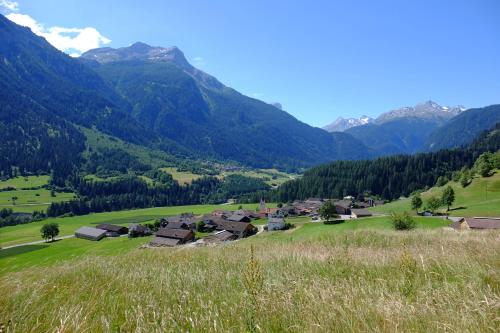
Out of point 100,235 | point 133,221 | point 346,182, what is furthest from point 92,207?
point 346,182

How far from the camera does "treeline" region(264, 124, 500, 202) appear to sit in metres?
158

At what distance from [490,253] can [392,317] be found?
5.11 meters

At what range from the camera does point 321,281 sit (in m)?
5.56

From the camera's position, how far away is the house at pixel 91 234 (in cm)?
9931

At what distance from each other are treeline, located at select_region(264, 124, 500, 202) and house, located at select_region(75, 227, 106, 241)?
91.0m

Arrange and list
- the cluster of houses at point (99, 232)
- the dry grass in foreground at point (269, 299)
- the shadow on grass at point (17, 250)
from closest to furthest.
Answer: the dry grass in foreground at point (269, 299) → the shadow on grass at point (17, 250) → the cluster of houses at point (99, 232)

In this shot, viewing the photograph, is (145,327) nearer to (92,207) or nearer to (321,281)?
(321,281)

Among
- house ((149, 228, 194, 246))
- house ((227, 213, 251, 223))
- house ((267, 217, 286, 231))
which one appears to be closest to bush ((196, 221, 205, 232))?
house ((227, 213, 251, 223))

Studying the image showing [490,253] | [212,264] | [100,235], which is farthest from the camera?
[100,235]

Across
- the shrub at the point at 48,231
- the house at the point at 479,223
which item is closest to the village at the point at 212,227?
the shrub at the point at 48,231

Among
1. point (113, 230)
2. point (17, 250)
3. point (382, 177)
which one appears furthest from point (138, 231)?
point (382, 177)

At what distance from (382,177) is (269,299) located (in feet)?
566

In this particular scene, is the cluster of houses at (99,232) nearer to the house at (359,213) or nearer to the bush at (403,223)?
the house at (359,213)

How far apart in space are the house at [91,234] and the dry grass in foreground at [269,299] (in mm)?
102880
